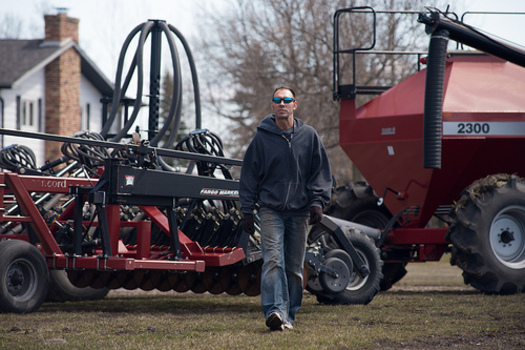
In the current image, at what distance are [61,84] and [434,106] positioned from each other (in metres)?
25.0

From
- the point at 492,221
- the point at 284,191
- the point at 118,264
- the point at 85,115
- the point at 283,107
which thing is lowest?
the point at 118,264

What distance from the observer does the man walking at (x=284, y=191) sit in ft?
22.1

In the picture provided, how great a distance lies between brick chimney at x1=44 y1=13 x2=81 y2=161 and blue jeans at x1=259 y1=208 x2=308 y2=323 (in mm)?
24799

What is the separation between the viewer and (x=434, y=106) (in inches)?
348

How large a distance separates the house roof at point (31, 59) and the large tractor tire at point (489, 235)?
22232mm

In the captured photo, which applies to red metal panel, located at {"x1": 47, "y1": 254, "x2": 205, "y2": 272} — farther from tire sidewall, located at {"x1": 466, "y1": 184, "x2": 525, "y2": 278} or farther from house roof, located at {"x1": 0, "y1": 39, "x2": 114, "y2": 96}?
house roof, located at {"x1": 0, "y1": 39, "x2": 114, "y2": 96}

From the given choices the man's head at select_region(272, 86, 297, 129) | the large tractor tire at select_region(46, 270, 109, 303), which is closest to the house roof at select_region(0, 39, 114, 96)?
the large tractor tire at select_region(46, 270, 109, 303)

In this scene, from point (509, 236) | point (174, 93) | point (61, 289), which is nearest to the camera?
point (61, 289)

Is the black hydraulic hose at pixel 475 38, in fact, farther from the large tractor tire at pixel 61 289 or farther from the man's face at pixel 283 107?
the large tractor tire at pixel 61 289

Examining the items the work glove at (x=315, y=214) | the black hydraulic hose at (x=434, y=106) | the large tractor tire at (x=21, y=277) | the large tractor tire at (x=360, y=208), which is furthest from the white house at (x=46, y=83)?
the work glove at (x=315, y=214)

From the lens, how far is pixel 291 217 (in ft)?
22.5

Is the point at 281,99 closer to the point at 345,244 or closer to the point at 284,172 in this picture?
the point at 284,172

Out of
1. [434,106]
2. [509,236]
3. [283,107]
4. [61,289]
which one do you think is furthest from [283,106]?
[509,236]

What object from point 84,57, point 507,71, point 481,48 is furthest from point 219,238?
point 84,57
